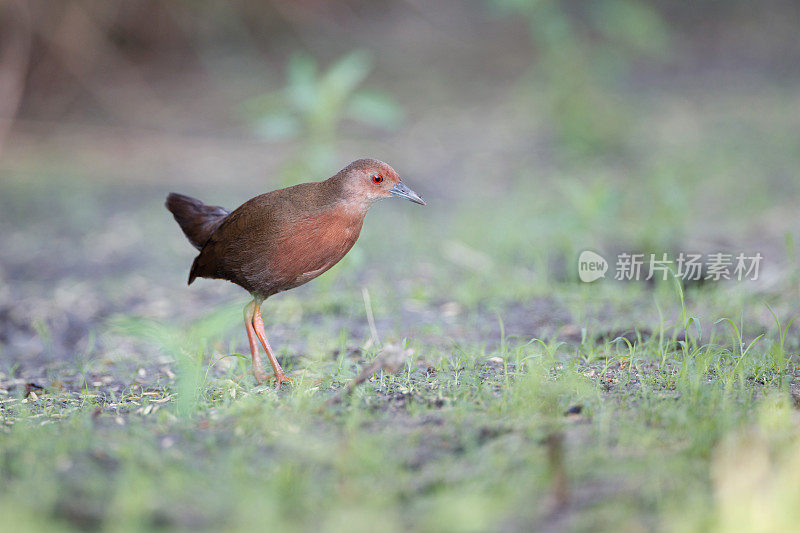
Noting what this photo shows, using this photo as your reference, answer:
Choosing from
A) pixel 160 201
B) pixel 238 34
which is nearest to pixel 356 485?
pixel 160 201

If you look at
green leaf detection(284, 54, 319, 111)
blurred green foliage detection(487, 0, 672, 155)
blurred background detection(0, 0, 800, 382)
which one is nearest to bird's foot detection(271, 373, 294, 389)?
blurred background detection(0, 0, 800, 382)

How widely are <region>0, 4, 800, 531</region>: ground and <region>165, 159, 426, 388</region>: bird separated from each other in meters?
0.22

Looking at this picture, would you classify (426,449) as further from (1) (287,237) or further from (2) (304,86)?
(2) (304,86)

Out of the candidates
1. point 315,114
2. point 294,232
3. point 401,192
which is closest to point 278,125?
point 315,114

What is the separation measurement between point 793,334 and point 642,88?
6704 millimetres

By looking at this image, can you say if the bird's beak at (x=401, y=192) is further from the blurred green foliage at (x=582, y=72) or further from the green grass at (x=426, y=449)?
the blurred green foliage at (x=582, y=72)

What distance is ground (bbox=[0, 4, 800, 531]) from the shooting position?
101 inches

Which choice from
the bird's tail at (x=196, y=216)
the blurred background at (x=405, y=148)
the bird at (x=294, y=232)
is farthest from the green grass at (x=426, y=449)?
the blurred background at (x=405, y=148)

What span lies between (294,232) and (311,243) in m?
0.09

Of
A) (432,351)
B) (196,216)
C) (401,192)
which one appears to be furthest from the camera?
(196,216)

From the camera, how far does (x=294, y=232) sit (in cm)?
361

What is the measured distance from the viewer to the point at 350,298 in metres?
5.27

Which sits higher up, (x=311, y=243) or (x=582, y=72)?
(x=582, y=72)

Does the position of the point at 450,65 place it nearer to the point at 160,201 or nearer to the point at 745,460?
the point at 160,201
